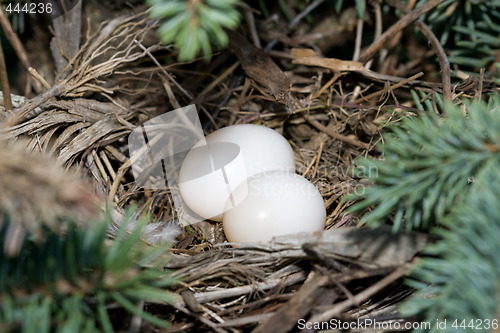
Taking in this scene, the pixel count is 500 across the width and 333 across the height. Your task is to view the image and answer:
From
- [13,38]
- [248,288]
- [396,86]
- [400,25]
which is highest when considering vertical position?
[13,38]

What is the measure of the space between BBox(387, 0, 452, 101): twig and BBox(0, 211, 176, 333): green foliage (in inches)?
33.0

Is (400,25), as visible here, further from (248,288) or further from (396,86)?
(248,288)

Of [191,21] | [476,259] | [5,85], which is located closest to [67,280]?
[191,21]

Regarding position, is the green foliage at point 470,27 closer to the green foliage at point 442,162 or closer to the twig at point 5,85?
the green foliage at point 442,162

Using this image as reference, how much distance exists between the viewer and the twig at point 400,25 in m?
1.20

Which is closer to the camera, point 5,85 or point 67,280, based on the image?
point 67,280

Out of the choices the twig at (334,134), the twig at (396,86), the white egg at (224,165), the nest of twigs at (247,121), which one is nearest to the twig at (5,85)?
the nest of twigs at (247,121)

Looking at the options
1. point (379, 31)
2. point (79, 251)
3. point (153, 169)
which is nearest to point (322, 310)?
point (79, 251)

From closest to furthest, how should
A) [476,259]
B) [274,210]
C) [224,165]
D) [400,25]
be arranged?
[476,259] < [274,210] < [224,165] < [400,25]

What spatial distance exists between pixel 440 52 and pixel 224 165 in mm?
617

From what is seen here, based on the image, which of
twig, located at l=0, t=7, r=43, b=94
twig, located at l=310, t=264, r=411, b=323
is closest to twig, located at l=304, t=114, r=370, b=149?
twig, located at l=310, t=264, r=411, b=323

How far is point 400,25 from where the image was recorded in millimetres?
1235

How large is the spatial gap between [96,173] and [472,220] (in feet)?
2.93

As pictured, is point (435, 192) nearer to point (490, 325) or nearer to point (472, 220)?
point (472, 220)
